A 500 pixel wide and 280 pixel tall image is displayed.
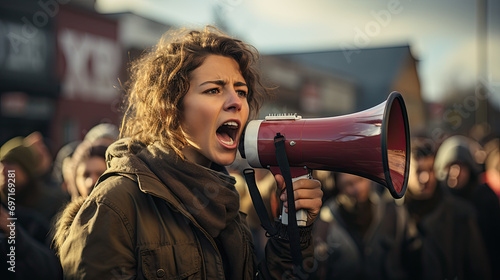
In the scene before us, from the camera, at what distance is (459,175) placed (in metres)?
4.77

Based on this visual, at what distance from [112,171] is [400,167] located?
120cm

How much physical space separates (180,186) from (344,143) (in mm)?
677

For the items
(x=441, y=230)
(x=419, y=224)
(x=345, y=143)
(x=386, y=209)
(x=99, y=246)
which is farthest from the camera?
(x=386, y=209)

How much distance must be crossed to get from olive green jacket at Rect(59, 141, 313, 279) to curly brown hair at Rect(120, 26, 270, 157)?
0.78 feet

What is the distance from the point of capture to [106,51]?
1546 cm

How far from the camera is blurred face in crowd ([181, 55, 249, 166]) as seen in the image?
1944 millimetres

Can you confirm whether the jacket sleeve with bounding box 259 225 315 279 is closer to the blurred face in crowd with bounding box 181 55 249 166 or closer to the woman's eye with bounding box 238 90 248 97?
the blurred face in crowd with bounding box 181 55 249 166

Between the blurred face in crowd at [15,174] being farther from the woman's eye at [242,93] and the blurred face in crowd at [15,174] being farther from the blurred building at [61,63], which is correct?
the blurred building at [61,63]

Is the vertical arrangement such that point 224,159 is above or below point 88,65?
below

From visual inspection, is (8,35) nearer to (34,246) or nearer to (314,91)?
(314,91)

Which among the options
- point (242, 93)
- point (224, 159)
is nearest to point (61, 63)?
point (242, 93)

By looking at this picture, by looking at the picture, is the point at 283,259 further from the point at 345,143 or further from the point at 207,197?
the point at 345,143

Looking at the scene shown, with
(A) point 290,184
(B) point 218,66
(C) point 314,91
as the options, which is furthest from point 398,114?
(C) point 314,91

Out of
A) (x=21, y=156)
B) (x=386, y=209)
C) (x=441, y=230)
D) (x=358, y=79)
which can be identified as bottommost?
(x=441, y=230)
